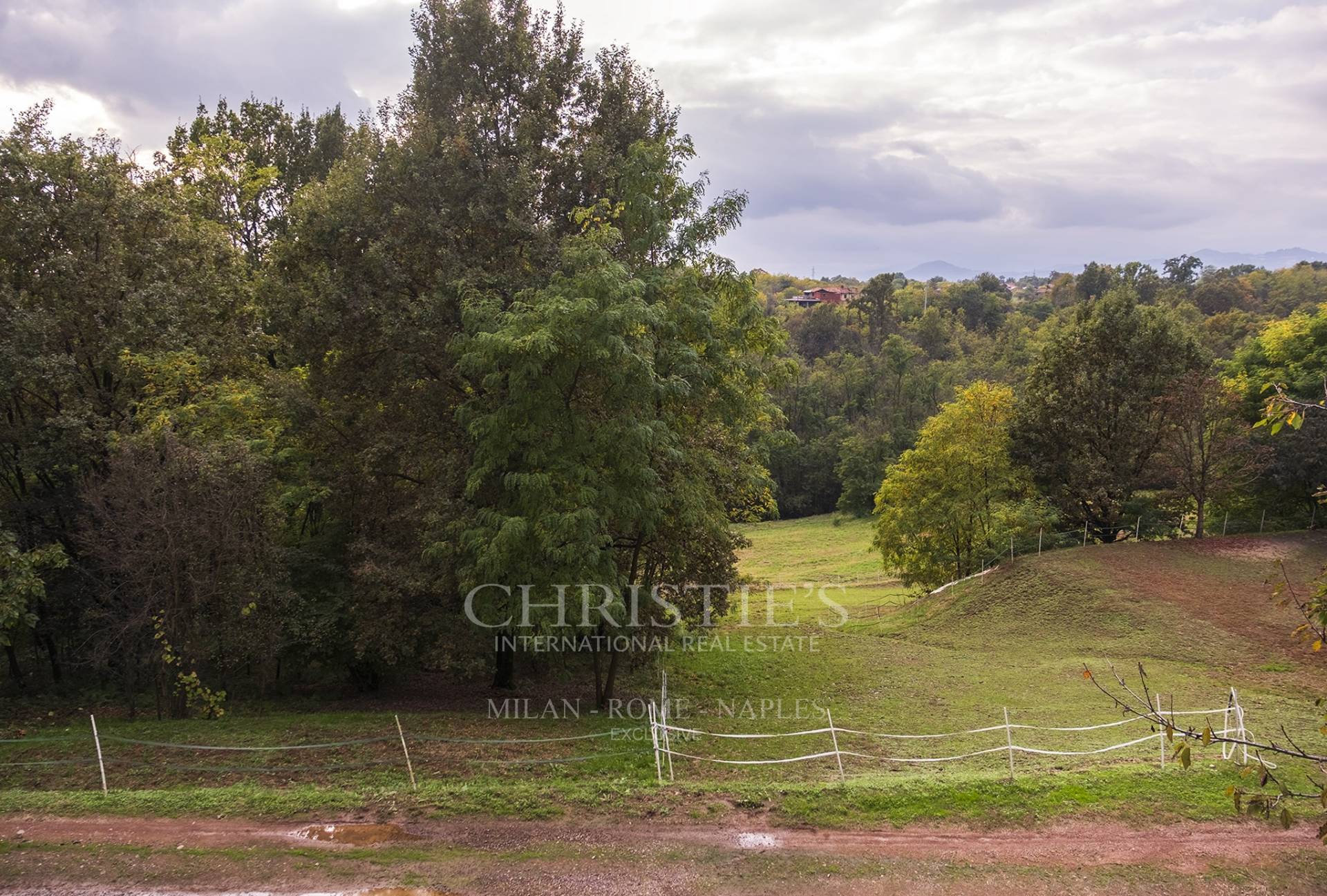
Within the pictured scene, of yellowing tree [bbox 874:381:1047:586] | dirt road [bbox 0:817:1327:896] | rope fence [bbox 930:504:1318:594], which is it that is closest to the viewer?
dirt road [bbox 0:817:1327:896]

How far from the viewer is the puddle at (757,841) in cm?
865

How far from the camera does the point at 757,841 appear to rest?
28.8 feet

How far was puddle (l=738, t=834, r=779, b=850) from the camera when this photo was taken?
8.65 m

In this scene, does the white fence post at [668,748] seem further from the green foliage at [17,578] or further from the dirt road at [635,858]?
the green foliage at [17,578]

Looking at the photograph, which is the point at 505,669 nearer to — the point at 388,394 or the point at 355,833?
the point at 388,394

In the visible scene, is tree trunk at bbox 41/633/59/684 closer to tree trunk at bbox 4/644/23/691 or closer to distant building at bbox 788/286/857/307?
tree trunk at bbox 4/644/23/691

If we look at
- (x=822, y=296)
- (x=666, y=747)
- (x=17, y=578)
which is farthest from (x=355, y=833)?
(x=822, y=296)

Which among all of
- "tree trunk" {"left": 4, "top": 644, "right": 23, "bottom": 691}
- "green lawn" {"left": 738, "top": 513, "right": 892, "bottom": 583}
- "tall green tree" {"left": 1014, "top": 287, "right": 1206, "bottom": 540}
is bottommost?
"green lawn" {"left": 738, "top": 513, "right": 892, "bottom": 583}

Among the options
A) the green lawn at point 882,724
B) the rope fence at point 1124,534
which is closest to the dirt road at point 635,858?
the green lawn at point 882,724

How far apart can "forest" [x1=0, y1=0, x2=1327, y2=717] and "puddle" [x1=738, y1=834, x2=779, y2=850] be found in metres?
4.23

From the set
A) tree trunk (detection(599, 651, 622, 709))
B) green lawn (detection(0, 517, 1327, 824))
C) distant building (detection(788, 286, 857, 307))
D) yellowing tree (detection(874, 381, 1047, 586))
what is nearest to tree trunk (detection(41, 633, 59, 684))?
green lawn (detection(0, 517, 1327, 824))

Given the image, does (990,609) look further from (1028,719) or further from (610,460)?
(610,460)

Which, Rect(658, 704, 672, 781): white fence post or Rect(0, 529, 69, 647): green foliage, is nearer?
Rect(658, 704, 672, 781): white fence post

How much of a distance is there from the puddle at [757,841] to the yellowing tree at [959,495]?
65.7 ft
